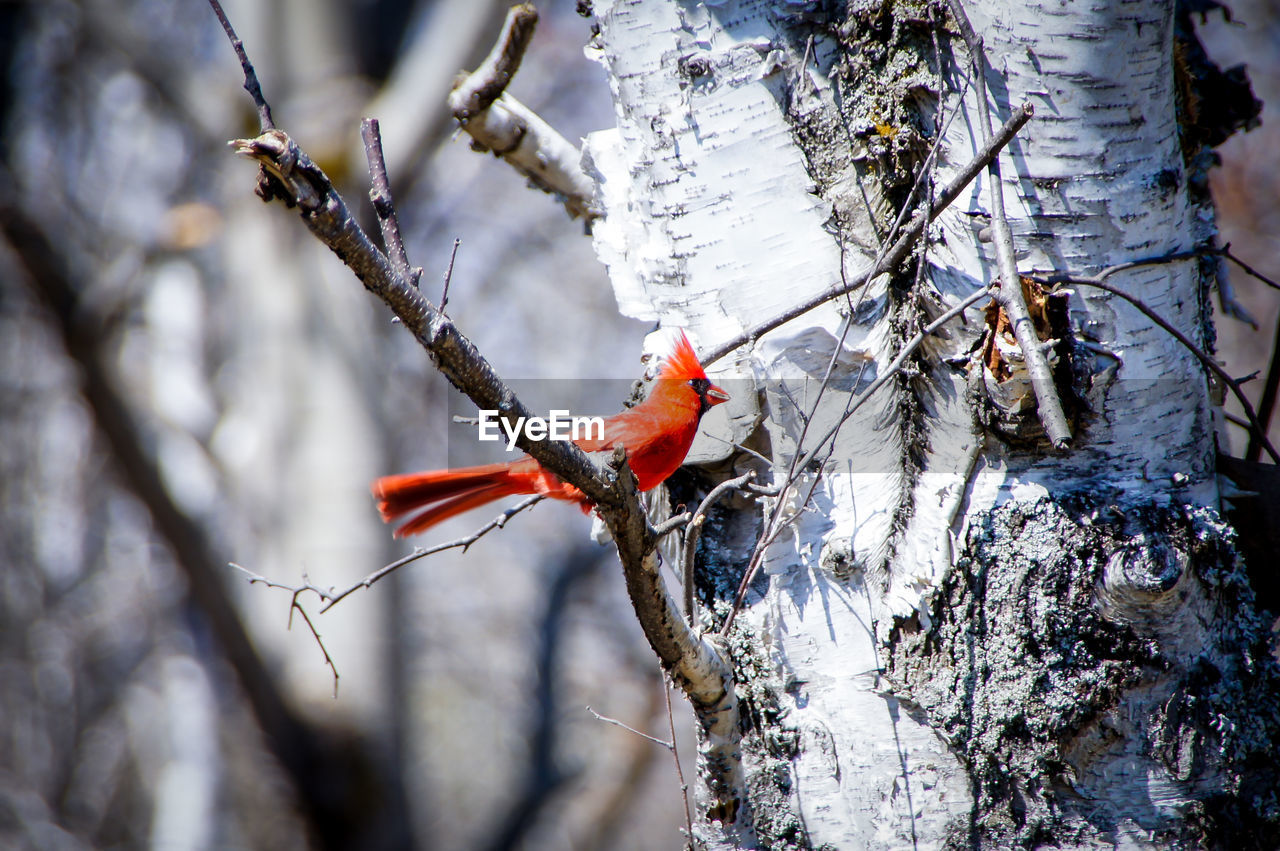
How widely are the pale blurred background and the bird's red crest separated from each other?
1.08 meters

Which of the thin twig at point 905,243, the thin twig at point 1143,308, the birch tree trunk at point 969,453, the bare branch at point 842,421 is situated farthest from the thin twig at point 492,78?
the thin twig at point 1143,308

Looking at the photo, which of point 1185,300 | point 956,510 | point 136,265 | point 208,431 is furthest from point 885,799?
point 208,431

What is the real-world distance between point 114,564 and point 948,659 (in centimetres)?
1073

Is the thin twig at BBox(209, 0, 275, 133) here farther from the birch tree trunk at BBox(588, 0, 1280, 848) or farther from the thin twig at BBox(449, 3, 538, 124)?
the thin twig at BBox(449, 3, 538, 124)

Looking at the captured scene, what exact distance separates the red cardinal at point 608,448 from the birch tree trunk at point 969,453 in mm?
278

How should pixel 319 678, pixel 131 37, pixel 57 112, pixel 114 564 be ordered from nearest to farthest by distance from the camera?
pixel 319 678
pixel 131 37
pixel 57 112
pixel 114 564

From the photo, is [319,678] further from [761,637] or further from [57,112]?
[57,112]

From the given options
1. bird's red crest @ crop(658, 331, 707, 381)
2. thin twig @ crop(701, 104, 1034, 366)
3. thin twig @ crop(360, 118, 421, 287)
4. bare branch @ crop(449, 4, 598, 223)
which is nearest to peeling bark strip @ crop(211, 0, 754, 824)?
thin twig @ crop(360, 118, 421, 287)

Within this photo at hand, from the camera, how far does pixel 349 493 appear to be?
13.8ft

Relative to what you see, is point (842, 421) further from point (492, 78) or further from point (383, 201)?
Result: point (492, 78)

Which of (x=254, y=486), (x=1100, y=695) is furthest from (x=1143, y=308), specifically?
(x=254, y=486)

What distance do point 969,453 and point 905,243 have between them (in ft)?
1.22

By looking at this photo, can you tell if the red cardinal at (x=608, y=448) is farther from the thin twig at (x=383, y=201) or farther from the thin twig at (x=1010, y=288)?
the thin twig at (x=383, y=201)

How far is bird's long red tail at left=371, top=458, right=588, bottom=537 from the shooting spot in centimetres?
228
